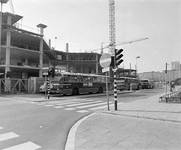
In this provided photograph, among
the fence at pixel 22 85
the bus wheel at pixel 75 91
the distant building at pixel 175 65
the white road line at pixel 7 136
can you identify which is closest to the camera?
the white road line at pixel 7 136

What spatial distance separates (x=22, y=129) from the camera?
16.6ft

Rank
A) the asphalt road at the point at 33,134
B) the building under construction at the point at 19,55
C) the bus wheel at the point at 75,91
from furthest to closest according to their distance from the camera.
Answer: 1. the building under construction at the point at 19,55
2. the bus wheel at the point at 75,91
3. the asphalt road at the point at 33,134

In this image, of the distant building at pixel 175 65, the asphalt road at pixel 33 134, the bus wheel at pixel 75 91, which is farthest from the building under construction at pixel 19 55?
the distant building at pixel 175 65

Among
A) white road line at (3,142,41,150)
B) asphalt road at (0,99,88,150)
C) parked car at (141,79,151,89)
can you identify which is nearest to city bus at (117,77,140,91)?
parked car at (141,79,151,89)

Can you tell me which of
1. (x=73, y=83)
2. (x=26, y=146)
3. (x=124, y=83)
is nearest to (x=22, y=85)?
(x=73, y=83)

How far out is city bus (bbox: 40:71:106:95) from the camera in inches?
659

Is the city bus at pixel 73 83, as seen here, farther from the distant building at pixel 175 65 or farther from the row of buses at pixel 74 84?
the distant building at pixel 175 65

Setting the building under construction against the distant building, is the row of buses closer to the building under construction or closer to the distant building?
the building under construction

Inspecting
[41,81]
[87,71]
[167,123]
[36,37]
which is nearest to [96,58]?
[87,71]

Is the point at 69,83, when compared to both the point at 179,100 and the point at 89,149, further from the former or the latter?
the point at 89,149

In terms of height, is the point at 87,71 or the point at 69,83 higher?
the point at 87,71

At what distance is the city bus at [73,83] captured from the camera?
54.9ft

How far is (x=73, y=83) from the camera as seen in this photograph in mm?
18094

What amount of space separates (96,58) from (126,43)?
96.9 feet
